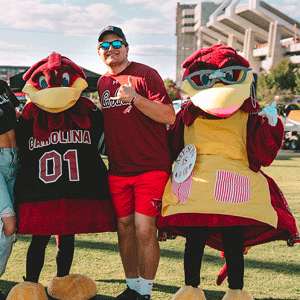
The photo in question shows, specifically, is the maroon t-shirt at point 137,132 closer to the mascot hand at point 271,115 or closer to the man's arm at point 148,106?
the man's arm at point 148,106

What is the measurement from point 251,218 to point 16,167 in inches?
63.5

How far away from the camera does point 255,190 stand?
2273 millimetres

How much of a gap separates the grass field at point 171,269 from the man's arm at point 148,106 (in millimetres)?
1301

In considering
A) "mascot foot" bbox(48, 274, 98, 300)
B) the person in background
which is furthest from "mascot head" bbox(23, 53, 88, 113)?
"mascot foot" bbox(48, 274, 98, 300)

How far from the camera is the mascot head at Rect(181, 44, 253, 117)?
2.25m

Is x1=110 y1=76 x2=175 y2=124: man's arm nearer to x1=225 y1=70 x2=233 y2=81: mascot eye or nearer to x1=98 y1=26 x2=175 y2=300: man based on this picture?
x1=98 y1=26 x2=175 y2=300: man

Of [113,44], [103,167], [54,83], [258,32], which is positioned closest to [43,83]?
[54,83]

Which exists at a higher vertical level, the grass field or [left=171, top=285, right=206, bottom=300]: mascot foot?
[left=171, top=285, right=206, bottom=300]: mascot foot

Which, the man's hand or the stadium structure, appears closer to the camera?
the man's hand

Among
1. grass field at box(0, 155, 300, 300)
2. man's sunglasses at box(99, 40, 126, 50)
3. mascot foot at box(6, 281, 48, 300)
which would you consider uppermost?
man's sunglasses at box(99, 40, 126, 50)

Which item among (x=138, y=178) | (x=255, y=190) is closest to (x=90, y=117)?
(x=138, y=178)

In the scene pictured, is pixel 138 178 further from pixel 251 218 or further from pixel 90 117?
pixel 251 218

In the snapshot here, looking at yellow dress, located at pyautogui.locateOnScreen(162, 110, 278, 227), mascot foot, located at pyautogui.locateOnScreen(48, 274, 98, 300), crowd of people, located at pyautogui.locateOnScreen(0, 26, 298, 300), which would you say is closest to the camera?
yellow dress, located at pyautogui.locateOnScreen(162, 110, 278, 227)

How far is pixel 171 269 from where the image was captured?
309cm
